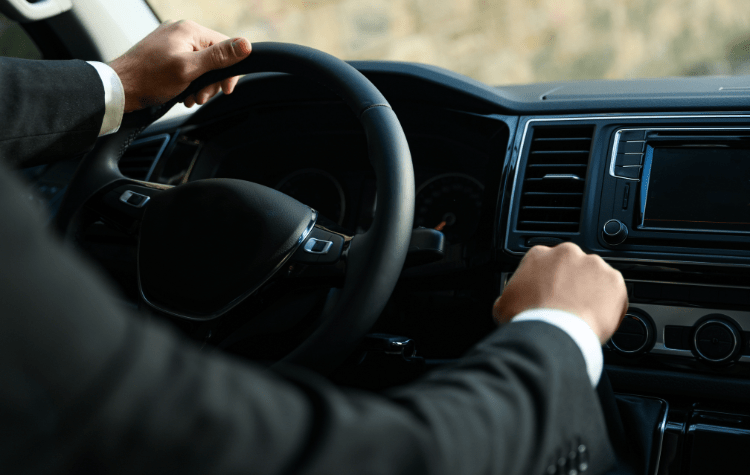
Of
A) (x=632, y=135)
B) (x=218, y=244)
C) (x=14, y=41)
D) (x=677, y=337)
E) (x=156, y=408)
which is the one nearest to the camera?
(x=156, y=408)

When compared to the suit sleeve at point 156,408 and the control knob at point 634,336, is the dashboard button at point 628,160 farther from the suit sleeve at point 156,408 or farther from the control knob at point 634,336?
the suit sleeve at point 156,408

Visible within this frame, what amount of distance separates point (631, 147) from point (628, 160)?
0.10 ft

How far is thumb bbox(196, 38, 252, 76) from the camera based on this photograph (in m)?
1.14

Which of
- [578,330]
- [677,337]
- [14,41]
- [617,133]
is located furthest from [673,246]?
[14,41]

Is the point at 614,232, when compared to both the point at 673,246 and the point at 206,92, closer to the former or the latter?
the point at 673,246

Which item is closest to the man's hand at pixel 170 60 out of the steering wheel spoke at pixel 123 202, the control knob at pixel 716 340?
the steering wheel spoke at pixel 123 202

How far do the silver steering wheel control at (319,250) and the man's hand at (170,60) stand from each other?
0.40 metres

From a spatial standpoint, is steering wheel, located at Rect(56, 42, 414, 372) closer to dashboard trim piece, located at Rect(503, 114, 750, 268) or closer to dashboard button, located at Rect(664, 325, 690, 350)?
dashboard trim piece, located at Rect(503, 114, 750, 268)

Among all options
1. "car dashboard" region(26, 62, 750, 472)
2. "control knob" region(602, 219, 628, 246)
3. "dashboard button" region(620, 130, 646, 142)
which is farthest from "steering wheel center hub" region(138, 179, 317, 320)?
"dashboard button" region(620, 130, 646, 142)

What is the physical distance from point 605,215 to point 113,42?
1662 millimetres

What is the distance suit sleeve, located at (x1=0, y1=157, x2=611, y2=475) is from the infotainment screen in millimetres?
960

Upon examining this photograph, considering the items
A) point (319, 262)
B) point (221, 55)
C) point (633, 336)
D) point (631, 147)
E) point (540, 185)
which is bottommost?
point (633, 336)

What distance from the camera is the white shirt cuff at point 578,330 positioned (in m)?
0.63

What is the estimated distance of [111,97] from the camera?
1149 mm
